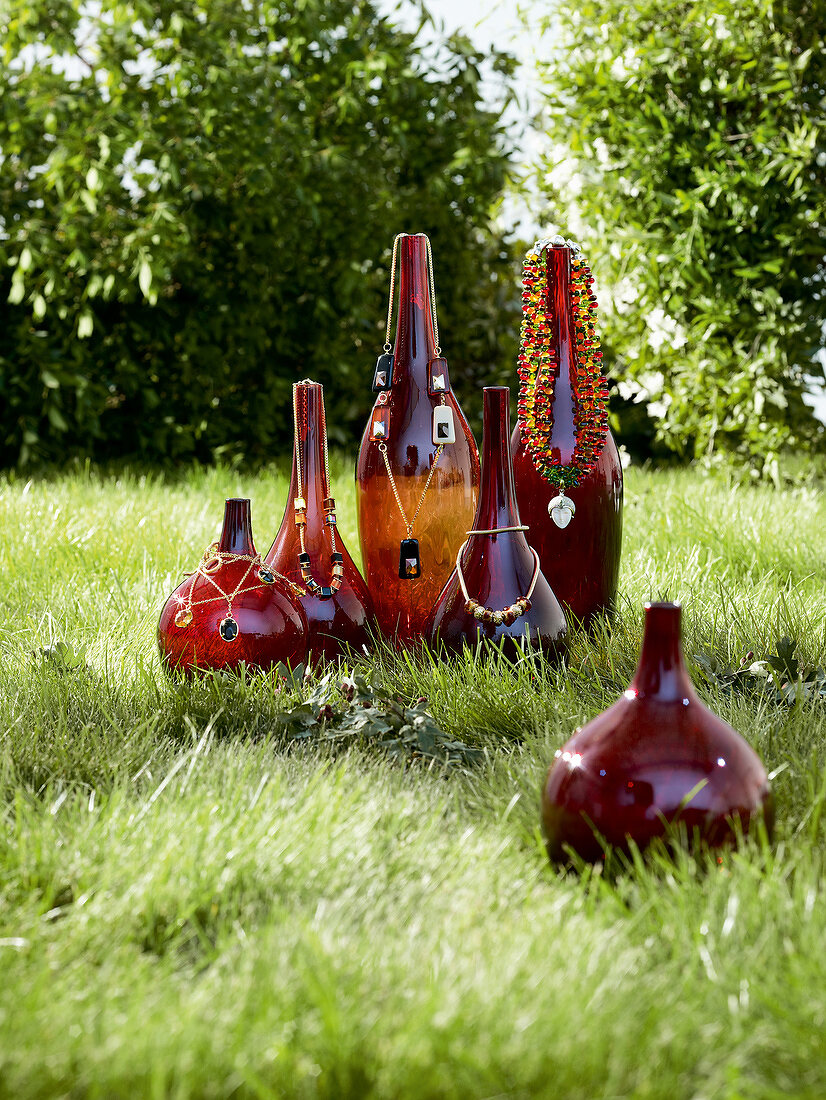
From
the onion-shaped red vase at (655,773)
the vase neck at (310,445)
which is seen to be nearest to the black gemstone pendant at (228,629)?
the vase neck at (310,445)

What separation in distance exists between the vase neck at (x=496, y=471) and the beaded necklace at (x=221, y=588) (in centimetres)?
45

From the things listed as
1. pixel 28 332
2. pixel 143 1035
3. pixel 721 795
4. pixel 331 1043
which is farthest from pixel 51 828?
pixel 28 332

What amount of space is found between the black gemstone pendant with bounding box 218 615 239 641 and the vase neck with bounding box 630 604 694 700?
96 cm

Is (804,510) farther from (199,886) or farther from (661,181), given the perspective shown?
(199,886)

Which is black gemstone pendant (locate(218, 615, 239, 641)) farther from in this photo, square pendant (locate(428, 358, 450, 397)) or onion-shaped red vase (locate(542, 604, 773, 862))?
onion-shaped red vase (locate(542, 604, 773, 862))

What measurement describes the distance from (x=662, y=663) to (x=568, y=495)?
37.6 inches

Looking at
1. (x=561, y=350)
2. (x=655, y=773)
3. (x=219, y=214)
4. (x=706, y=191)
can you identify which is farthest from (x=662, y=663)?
(x=219, y=214)

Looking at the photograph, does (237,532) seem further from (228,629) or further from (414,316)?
(414,316)

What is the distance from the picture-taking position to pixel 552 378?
2.48 m

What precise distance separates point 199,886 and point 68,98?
14.1 feet

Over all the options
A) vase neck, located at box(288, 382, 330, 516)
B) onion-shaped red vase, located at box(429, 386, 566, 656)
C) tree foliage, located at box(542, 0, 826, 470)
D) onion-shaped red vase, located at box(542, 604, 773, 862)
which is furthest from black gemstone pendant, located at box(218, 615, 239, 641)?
tree foliage, located at box(542, 0, 826, 470)

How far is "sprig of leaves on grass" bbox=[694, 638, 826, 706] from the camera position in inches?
83.3

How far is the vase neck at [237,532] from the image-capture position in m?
2.28

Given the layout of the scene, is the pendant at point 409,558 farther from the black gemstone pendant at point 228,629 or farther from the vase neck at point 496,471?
the black gemstone pendant at point 228,629
